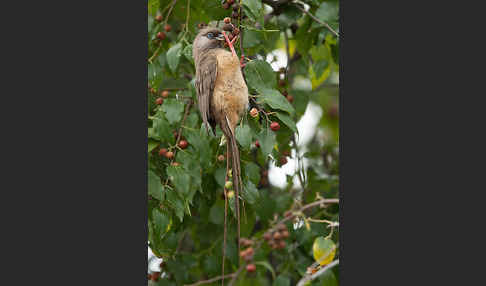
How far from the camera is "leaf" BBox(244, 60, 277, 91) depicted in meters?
2.29

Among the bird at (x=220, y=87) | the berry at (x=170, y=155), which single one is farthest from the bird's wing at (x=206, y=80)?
the berry at (x=170, y=155)

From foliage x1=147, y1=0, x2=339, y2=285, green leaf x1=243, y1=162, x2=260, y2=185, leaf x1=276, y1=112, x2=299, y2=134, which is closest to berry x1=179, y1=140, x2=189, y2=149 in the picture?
foliage x1=147, y1=0, x2=339, y2=285

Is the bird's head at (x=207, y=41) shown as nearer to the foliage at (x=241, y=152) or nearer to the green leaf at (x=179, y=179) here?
the foliage at (x=241, y=152)

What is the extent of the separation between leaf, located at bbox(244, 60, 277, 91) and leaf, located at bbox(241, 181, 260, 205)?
0.44 metres

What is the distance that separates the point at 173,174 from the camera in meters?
2.40

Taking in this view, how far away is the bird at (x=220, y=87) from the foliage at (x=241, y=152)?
7 cm

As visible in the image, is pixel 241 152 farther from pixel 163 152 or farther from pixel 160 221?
pixel 160 221

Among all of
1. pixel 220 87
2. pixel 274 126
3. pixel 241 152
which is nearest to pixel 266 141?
pixel 274 126

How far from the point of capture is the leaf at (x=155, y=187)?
239 cm

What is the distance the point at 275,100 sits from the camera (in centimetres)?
219

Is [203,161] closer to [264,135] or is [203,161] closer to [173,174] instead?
[173,174]

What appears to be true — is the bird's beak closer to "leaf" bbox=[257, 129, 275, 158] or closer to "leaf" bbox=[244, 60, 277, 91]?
"leaf" bbox=[244, 60, 277, 91]

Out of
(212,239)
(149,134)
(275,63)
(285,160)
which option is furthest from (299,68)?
(149,134)

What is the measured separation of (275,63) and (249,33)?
425 mm
